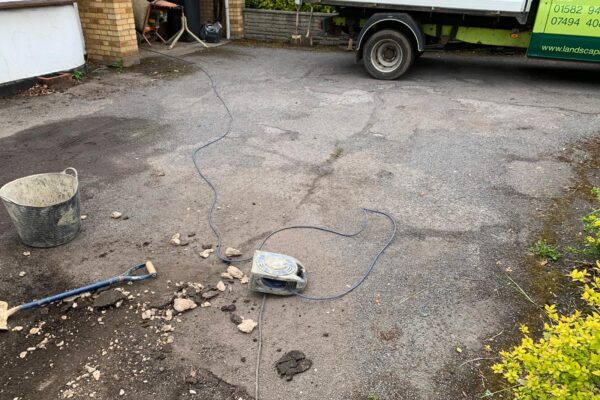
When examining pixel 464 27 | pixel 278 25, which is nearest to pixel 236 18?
pixel 278 25

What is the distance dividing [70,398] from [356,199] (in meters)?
3.08

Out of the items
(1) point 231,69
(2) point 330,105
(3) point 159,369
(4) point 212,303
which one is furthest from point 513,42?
(3) point 159,369

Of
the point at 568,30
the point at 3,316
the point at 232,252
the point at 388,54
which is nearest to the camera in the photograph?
the point at 3,316

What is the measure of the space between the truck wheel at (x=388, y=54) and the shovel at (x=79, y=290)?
6825 millimetres

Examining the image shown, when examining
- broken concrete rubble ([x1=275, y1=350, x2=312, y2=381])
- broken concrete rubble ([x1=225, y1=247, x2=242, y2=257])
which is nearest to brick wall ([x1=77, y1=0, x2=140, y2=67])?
broken concrete rubble ([x1=225, y1=247, x2=242, y2=257])

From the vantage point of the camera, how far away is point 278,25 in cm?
1252

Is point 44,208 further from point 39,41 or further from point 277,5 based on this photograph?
point 277,5

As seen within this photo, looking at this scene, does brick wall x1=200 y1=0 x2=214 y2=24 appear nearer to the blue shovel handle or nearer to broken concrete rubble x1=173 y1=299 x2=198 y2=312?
the blue shovel handle

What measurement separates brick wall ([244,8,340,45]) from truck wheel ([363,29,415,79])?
3482 mm

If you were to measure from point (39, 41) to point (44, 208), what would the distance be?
539cm

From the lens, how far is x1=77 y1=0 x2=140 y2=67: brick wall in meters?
8.46

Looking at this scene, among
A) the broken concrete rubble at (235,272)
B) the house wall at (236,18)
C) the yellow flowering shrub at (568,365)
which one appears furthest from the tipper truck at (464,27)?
the yellow flowering shrub at (568,365)

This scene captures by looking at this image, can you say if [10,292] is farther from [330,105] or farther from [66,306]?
[330,105]

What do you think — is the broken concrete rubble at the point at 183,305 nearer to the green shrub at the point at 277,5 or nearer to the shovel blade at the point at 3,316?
the shovel blade at the point at 3,316
